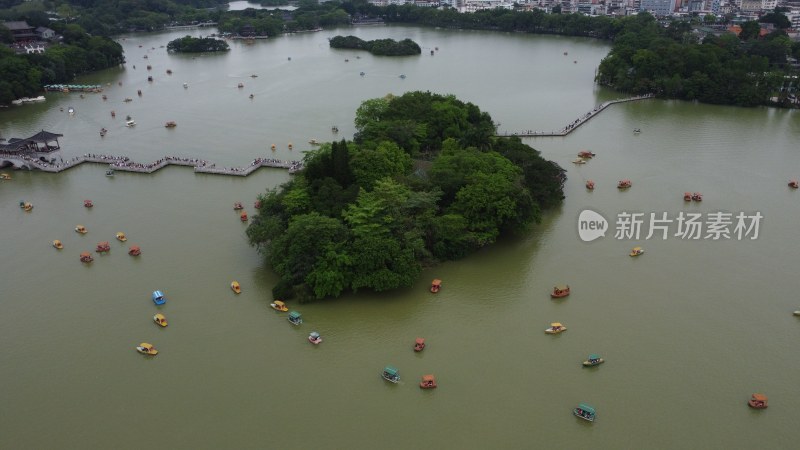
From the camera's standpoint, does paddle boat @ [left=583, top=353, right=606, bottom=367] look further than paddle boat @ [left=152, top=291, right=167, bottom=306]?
No

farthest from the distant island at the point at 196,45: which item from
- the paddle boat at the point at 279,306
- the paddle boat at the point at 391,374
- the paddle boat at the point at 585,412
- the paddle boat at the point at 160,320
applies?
the paddle boat at the point at 585,412

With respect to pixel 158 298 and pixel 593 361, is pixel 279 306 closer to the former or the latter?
pixel 158 298

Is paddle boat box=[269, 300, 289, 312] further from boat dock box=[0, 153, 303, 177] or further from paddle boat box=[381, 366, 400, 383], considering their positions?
boat dock box=[0, 153, 303, 177]

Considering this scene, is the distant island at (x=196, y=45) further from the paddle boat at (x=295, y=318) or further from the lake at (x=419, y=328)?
the paddle boat at (x=295, y=318)

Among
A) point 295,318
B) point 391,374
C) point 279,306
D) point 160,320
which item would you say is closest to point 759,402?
point 391,374

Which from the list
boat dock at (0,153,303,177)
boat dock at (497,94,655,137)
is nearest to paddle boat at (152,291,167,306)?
boat dock at (0,153,303,177)

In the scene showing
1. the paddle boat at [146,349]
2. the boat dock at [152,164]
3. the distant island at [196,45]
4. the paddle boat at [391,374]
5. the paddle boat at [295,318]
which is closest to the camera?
the paddle boat at [391,374]

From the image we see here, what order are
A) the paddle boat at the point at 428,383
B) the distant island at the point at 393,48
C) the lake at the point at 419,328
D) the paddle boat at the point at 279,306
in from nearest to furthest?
the lake at the point at 419,328
the paddle boat at the point at 428,383
the paddle boat at the point at 279,306
the distant island at the point at 393,48
